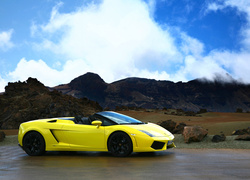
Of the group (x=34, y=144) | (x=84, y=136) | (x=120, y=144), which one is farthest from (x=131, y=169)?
(x=34, y=144)

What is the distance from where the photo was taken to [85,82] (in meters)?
175

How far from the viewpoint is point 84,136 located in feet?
29.8

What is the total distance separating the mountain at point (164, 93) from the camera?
153 metres

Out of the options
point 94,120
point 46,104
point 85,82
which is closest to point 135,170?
point 94,120

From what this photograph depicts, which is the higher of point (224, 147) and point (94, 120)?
point (94, 120)

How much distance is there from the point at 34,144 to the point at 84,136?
1648 millimetres

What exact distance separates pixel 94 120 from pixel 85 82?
547ft

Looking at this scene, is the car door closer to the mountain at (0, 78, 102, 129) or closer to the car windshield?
the car windshield

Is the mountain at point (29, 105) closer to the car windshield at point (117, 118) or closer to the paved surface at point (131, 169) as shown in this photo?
the car windshield at point (117, 118)

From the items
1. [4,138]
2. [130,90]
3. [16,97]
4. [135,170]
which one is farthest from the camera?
[130,90]

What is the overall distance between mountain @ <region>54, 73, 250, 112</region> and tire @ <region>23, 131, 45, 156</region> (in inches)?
5341

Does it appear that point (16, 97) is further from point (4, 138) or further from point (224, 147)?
point (224, 147)

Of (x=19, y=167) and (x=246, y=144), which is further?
(x=246, y=144)

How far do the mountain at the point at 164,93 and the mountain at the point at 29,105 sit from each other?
110m
